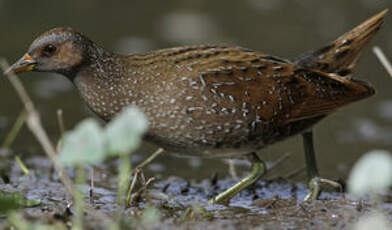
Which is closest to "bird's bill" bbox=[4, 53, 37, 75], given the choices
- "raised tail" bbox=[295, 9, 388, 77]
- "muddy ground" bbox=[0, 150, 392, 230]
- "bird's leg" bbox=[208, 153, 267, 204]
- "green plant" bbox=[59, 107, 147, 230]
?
"muddy ground" bbox=[0, 150, 392, 230]

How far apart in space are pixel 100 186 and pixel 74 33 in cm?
131

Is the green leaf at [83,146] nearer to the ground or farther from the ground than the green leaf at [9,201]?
farther from the ground

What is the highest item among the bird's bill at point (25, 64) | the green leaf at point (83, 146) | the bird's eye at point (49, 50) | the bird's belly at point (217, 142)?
the bird's eye at point (49, 50)

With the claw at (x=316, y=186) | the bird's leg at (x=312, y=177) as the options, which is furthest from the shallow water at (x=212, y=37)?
the claw at (x=316, y=186)

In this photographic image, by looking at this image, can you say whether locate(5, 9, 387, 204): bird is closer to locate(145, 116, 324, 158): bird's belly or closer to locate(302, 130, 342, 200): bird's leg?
locate(145, 116, 324, 158): bird's belly

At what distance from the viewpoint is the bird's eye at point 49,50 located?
5.08 meters

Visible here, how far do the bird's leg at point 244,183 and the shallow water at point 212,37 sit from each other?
1137mm

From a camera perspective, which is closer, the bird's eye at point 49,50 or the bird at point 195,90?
the bird at point 195,90

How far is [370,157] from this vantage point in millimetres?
3258

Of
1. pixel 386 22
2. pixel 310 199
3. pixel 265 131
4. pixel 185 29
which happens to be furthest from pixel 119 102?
pixel 386 22

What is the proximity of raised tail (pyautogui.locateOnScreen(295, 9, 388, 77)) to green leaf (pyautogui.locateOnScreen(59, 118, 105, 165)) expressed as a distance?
2906 millimetres

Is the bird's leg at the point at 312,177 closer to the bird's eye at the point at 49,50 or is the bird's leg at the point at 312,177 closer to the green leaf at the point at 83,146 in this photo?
the bird's eye at the point at 49,50

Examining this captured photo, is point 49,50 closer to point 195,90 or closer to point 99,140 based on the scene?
point 195,90

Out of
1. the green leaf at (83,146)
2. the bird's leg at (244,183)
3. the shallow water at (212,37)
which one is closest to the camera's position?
the green leaf at (83,146)
